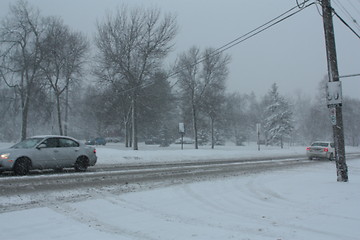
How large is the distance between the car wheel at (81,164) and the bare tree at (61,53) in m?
25.4

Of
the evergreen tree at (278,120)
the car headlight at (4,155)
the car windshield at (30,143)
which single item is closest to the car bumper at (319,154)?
the car windshield at (30,143)

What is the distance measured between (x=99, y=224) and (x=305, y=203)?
206 inches

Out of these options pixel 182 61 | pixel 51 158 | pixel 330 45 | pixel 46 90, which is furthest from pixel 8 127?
pixel 330 45

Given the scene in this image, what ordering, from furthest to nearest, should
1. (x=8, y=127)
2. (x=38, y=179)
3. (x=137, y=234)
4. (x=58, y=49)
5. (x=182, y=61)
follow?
(x=8, y=127)
(x=182, y=61)
(x=58, y=49)
(x=38, y=179)
(x=137, y=234)

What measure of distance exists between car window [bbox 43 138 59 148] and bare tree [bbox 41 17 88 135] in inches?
999

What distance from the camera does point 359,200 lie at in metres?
9.37

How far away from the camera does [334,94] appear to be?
490 inches

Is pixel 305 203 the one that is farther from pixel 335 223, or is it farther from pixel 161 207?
pixel 161 207

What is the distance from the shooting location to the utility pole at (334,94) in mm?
12367

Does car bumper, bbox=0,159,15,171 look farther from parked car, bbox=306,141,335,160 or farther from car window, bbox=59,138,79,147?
parked car, bbox=306,141,335,160

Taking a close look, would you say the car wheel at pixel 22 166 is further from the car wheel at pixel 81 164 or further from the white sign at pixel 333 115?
the white sign at pixel 333 115

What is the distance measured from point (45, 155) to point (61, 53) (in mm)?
27598

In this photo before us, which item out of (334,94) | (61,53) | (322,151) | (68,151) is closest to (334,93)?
(334,94)

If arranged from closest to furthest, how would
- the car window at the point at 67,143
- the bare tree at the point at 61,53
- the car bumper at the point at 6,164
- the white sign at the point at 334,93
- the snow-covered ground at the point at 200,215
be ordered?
the snow-covered ground at the point at 200,215 → the white sign at the point at 334,93 → the car bumper at the point at 6,164 → the car window at the point at 67,143 → the bare tree at the point at 61,53
